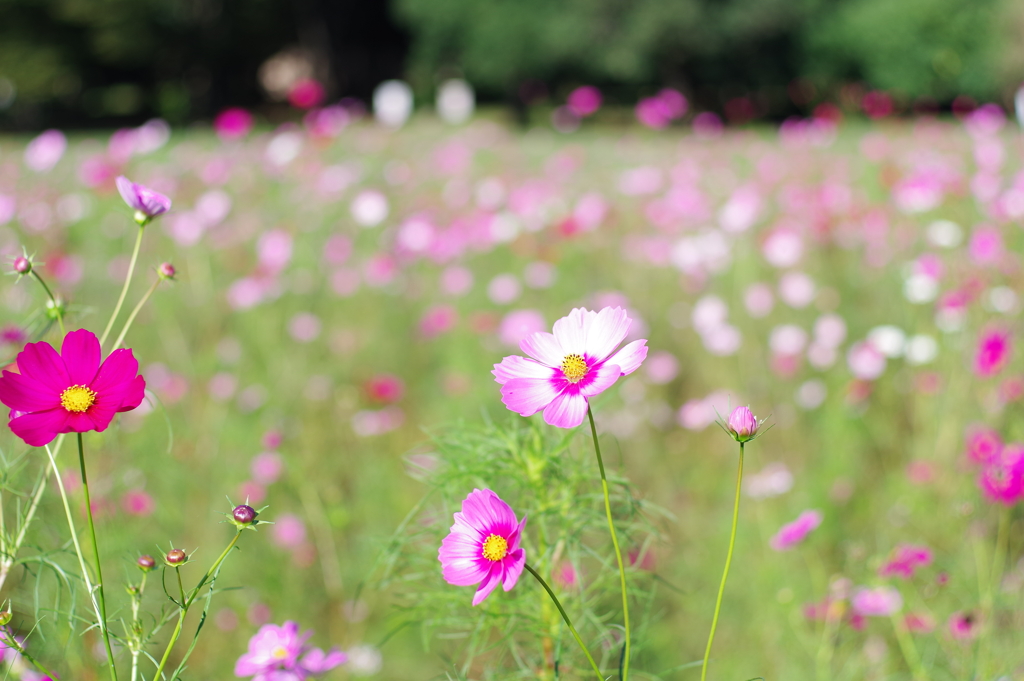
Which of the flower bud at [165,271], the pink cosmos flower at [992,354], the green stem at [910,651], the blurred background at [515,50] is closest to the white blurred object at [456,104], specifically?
the blurred background at [515,50]

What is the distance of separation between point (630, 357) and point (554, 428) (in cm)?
37

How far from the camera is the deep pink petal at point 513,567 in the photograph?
1.32ft

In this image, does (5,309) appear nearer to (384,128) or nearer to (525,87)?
(384,128)

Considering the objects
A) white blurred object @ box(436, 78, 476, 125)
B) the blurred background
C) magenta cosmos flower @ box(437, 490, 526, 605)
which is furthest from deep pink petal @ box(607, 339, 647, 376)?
the blurred background

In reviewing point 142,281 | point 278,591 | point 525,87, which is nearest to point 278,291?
point 142,281

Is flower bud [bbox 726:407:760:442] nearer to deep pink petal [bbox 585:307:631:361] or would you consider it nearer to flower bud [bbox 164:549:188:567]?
deep pink petal [bbox 585:307:631:361]

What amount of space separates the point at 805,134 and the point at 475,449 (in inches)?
178

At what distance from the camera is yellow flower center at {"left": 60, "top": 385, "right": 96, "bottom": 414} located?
0.47 m

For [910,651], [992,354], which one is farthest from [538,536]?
[992,354]

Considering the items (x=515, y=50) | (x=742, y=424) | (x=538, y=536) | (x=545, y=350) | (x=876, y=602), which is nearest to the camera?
(x=742, y=424)

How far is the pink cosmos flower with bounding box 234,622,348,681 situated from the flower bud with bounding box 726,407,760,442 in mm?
370

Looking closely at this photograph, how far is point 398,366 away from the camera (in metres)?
2.21

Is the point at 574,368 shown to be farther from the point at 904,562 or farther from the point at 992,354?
the point at 992,354

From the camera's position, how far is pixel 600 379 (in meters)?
0.44
